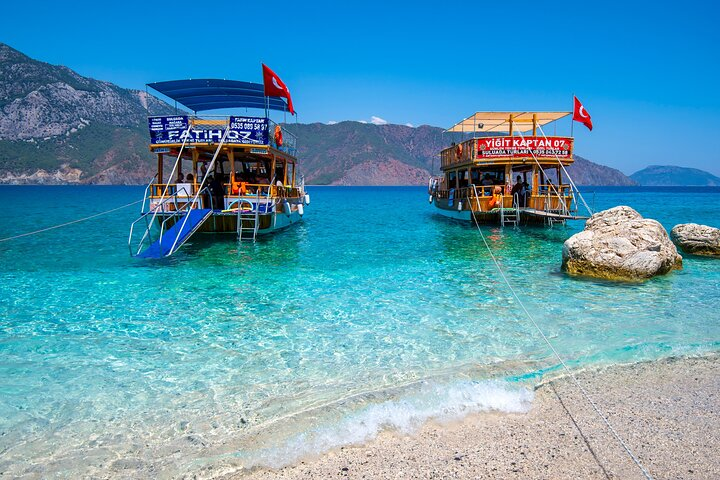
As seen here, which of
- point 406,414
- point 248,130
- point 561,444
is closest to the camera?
point 561,444

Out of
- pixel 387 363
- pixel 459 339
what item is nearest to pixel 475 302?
pixel 459 339

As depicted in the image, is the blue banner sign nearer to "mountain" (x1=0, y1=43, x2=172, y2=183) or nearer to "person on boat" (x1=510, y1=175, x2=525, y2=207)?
"person on boat" (x1=510, y1=175, x2=525, y2=207)

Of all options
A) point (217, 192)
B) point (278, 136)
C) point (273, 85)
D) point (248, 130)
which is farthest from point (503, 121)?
point (217, 192)

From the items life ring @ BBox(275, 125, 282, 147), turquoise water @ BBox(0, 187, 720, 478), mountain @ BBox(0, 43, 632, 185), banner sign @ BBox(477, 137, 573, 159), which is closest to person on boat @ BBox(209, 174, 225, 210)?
life ring @ BBox(275, 125, 282, 147)

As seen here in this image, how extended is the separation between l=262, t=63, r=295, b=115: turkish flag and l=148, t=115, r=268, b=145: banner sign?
124 centimetres

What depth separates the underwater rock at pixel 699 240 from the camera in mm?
15148

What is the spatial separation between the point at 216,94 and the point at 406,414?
20.0 meters

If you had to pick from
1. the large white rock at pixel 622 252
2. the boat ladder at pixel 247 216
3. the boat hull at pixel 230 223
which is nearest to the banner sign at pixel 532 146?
the large white rock at pixel 622 252

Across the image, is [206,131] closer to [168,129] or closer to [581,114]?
[168,129]

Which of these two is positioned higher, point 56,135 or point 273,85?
point 56,135

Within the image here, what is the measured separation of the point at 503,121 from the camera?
2691cm

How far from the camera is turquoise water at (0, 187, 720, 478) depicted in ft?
15.2

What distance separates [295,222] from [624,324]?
75.4 feet

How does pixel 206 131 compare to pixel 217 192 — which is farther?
pixel 217 192
